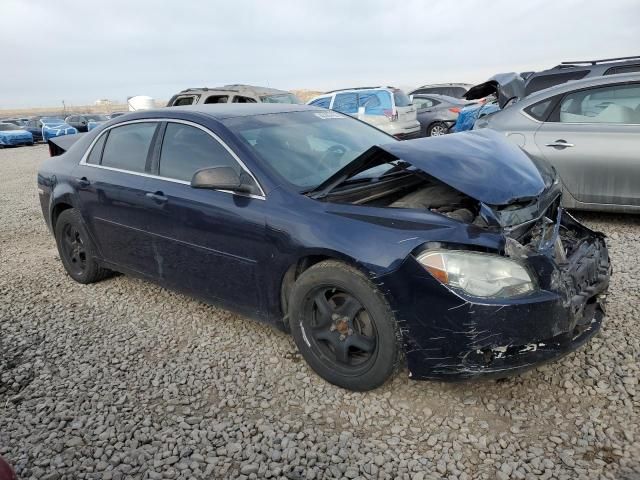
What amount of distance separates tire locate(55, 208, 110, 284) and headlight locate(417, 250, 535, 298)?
3.25 meters

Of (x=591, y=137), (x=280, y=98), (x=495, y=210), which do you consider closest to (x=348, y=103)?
(x=280, y=98)

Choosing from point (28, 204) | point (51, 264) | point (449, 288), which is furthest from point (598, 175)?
point (28, 204)

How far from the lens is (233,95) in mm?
11711

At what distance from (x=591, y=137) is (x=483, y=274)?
3.61 m

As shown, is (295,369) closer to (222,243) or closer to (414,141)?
(222,243)

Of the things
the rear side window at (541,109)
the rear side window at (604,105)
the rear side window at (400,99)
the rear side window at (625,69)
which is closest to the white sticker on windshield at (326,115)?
the rear side window at (541,109)

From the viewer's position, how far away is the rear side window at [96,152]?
4.27 metres

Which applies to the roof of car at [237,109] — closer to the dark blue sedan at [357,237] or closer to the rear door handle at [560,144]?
the dark blue sedan at [357,237]

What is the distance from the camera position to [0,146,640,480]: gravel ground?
229 cm

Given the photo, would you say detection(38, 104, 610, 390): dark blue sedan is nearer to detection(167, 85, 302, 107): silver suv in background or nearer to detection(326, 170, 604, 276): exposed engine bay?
detection(326, 170, 604, 276): exposed engine bay

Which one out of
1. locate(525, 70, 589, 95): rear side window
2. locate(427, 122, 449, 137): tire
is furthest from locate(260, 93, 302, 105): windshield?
locate(525, 70, 589, 95): rear side window

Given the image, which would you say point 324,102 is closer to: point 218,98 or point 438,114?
point 218,98

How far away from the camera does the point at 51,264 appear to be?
5.40m

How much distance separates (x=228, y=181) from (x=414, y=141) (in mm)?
1172
